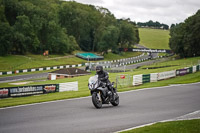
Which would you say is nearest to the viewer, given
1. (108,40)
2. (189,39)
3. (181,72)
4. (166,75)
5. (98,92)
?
(98,92)

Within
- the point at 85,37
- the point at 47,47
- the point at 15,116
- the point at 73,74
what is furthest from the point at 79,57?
the point at 15,116

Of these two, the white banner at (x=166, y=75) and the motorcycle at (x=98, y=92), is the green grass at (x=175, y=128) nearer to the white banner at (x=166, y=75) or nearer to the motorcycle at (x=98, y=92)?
the motorcycle at (x=98, y=92)

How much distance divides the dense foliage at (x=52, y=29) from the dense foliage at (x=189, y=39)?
2699 cm

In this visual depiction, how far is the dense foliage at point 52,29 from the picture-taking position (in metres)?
81.2

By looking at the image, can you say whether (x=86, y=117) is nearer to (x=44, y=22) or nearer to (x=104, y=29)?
(x=44, y=22)

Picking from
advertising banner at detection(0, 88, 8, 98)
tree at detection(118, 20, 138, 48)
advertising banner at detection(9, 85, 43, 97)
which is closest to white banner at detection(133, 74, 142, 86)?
advertising banner at detection(9, 85, 43, 97)

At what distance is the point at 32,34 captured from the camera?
278 feet

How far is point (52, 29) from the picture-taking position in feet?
306

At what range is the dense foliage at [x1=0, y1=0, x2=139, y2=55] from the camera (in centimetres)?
8125

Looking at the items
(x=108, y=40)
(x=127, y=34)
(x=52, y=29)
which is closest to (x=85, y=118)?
(x=52, y=29)

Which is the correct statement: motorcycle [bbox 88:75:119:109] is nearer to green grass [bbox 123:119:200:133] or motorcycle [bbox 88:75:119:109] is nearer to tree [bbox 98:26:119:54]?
green grass [bbox 123:119:200:133]

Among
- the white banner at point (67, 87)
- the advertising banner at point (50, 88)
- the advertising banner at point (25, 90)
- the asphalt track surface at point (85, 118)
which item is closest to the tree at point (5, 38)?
the white banner at point (67, 87)

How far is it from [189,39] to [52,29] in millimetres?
42035

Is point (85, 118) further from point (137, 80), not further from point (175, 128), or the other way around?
point (137, 80)
